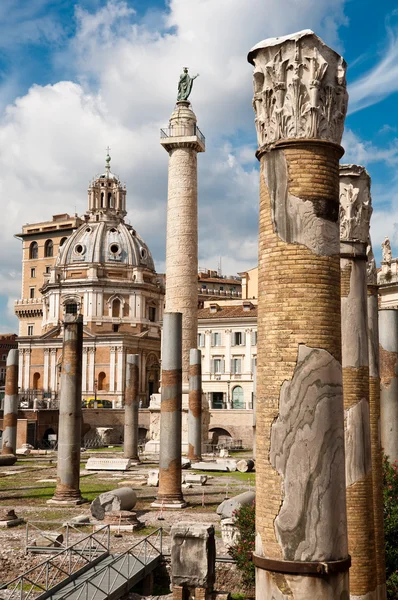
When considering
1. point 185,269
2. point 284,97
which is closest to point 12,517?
point 284,97

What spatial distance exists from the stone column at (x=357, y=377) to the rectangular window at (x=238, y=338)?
48.5m

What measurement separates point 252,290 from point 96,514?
5405 cm

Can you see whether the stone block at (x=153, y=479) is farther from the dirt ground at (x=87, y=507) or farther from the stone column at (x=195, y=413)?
the stone column at (x=195, y=413)

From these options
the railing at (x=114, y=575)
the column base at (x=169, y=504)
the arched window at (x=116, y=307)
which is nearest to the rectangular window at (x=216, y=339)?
the arched window at (x=116, y=307)

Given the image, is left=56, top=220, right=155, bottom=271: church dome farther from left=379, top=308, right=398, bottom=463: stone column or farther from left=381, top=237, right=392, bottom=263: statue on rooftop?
left=379, top=308, right=398, bottom=463: stone column

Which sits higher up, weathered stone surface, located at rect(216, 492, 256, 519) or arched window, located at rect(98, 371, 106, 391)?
arched window, located at rect(98, 371, 106, 391)

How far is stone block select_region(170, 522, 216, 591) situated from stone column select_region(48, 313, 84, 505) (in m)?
9.18

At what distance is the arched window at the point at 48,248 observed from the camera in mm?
93188

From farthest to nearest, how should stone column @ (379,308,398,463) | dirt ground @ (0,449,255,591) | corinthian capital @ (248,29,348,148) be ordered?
stone column @ (379,308,398,463) → dirt ground @ (0,449,255,591) → corinthian capital @ (248,29,348,148)

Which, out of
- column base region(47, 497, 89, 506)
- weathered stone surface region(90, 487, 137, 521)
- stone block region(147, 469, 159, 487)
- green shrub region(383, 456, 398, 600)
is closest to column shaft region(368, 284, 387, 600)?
green shrub region(383, 456, 398, 600)

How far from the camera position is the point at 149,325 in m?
74.0

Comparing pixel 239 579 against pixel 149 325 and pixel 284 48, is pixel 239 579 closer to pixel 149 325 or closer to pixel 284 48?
pixel 284 48

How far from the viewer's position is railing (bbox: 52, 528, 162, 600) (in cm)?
1115

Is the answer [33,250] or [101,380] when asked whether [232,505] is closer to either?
[101,380]
